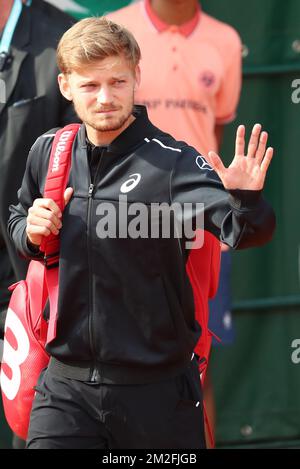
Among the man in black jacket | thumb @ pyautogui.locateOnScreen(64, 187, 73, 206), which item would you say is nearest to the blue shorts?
the man in black jacket

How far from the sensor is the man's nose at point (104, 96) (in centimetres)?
364

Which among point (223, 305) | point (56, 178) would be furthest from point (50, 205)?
point (223, 305)

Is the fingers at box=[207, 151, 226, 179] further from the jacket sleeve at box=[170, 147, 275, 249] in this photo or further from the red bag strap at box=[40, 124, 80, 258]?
the red bag strap at box=[40, 124, 80, 258]

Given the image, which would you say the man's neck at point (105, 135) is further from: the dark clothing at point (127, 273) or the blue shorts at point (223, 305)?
the blue shorts at point (223, 305)

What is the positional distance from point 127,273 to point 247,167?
541mm

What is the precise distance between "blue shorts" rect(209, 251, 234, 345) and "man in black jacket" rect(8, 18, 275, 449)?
1.81 metres

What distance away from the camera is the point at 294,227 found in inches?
230

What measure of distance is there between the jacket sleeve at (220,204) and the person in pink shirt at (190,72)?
5.71 feet

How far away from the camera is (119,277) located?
11.9ft

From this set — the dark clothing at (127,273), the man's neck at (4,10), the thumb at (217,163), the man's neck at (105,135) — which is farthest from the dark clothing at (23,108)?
the thumb at (217,163)

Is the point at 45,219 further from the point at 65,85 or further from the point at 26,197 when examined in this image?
the point at 65,85

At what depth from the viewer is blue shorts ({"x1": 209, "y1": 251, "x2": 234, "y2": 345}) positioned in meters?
5.58

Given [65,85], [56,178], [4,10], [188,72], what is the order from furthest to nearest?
[188,72] → [4,10] → [65,85] → [56,178]

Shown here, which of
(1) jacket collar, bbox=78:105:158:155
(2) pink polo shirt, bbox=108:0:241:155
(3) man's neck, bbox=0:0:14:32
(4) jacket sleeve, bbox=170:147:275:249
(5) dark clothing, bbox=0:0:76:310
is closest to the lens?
(4) jacket sleeve, bbox=170:147:275:249
